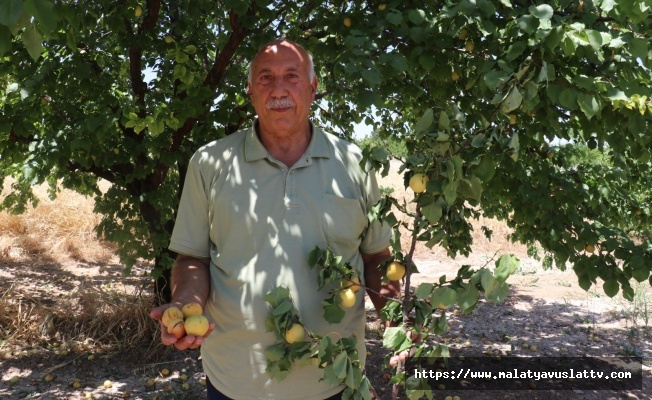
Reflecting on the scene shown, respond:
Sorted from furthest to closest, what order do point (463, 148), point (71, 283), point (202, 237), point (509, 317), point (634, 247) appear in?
1. point (71, 283)
2. point (509, 317)
3. point (634, 247)
4. point (202, 237)
5. point (463, 148)

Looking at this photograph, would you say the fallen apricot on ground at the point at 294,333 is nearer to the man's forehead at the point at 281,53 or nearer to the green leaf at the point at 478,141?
the green leaf at the point at 478,141

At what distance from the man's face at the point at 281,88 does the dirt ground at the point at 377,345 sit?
1.44 m

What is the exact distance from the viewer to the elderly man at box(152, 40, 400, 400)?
1.86 m

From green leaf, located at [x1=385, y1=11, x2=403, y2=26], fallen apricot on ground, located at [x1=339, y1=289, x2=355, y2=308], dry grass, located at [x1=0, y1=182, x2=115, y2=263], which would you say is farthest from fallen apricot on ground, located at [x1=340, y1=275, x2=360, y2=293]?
dry grass, located at [x1=0, y1=182, x2=115, y2=263]

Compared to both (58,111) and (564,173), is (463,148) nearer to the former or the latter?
(564,173)

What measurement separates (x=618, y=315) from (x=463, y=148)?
604cm

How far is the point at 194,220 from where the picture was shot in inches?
76.9

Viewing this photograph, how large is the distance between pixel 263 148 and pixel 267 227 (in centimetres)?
30

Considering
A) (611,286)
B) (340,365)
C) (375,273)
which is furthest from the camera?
(611,286)

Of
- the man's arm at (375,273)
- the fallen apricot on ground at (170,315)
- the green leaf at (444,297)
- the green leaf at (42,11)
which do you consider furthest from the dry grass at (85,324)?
the green leaf at (42,11)

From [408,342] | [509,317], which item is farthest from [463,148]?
→ [509,317]

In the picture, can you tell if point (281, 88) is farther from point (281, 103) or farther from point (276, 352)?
point (276, 352)

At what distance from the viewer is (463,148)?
1446mm

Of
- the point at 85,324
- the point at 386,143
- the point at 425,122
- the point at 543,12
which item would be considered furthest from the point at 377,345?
the point at 425,122
